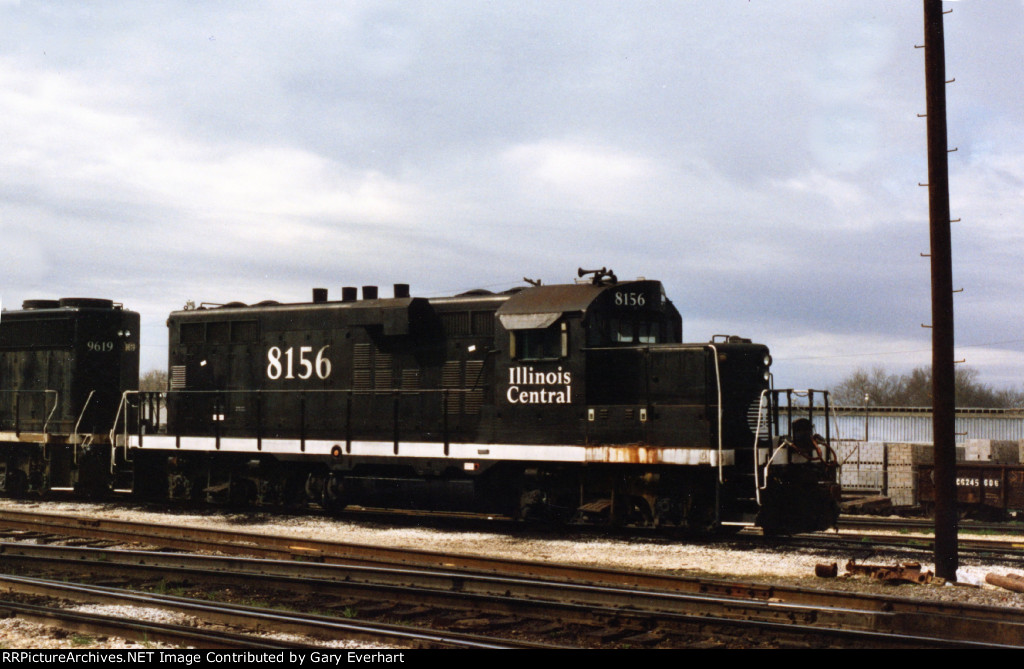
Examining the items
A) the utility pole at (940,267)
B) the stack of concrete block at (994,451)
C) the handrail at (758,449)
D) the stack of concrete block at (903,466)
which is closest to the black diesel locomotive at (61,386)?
the handrail at (758,449)

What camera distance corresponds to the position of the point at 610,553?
12.9 metres

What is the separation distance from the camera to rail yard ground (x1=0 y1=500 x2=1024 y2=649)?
9.96 meters

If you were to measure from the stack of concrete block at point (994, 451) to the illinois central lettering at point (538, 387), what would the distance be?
15.6m

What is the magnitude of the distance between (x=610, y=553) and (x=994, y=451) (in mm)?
16493

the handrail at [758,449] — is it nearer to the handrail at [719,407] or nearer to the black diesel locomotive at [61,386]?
the handrail at [719,407]

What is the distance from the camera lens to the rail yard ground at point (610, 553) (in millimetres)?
9961

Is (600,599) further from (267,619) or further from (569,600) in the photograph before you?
(267,619)

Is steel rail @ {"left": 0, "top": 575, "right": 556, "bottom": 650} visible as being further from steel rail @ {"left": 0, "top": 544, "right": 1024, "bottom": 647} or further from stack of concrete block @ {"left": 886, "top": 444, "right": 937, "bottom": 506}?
stack of concrete block @ {"left": 886, "top": 444, "right": 937, "bottom": 506}

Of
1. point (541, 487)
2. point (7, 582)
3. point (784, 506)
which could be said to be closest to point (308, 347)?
point (541, 487)

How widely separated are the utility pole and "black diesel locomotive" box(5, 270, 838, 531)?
6.71ft

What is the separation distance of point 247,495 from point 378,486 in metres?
3.49

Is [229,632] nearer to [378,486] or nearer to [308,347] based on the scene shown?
[378,486]

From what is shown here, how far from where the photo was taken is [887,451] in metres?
24.2

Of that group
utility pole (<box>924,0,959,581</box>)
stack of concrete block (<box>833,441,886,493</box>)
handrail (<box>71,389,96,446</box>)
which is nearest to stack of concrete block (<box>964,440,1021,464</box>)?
stack of concrete block (<box>833,441,886,493</box>)
